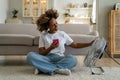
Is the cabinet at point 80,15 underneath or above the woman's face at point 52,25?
above

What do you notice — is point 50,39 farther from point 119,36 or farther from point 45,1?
point 45,1

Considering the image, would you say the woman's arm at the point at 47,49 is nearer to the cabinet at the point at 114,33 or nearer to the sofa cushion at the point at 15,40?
the sofa cushion at the point at 15,40

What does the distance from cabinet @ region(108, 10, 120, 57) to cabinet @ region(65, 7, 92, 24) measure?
429cm

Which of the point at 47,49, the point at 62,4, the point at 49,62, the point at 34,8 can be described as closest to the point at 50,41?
the point at 47,49

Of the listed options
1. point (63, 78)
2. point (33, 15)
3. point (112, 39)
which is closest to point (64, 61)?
point (63, 78)

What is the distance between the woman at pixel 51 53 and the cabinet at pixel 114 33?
6.29ft

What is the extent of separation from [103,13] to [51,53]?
8.29 ft

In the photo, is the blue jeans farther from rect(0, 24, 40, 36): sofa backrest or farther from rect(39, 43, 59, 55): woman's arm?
rect(0, 24, 40, 36): sofa backrest

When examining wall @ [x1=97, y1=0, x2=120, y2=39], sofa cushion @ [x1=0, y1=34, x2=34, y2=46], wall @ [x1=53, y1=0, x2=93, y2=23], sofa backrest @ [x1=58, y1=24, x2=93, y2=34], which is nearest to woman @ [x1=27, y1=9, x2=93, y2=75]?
sofa cushion @ [x1=0, y1=34, x2=34, y2=46]

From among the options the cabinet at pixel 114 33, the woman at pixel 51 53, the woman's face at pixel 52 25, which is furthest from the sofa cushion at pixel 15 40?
the cabinet at pixel 114 33

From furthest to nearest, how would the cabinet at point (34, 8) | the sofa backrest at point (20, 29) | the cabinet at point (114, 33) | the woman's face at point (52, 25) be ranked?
the cabinet at point (34, 8)
the cabinet at point (114, 33)
the sofa backrest at point (20, 29)
the woman's face at point (52, 25)

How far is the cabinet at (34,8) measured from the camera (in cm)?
858

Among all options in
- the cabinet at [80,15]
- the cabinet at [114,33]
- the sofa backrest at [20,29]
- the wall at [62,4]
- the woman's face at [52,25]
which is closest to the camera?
the woman's face at [52,25]

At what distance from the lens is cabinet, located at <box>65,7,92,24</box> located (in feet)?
29.3
